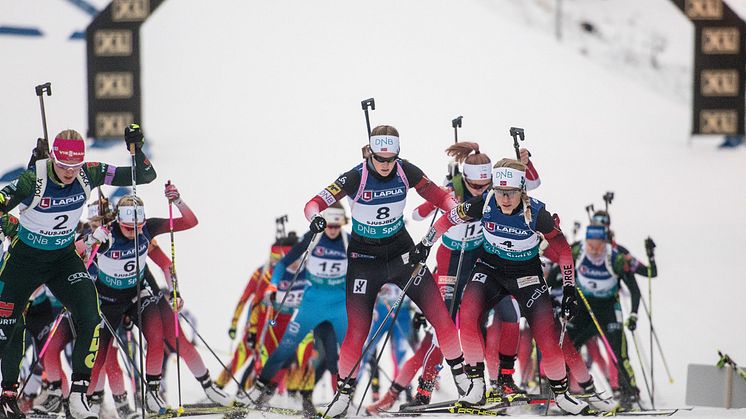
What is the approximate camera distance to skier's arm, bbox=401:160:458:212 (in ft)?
25.5

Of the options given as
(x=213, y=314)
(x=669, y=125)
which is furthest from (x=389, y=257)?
(x=669, y=125)

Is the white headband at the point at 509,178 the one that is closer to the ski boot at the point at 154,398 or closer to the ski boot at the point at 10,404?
the ski boot at the point at 154,398

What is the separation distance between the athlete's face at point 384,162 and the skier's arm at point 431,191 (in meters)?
0.18

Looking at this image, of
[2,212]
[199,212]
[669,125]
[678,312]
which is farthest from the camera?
[669,125]

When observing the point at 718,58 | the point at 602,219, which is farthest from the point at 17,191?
the point at 718,58

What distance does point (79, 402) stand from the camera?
7.28 meters

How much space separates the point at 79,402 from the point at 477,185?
11.0 feet

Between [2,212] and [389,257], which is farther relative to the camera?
[389,257]

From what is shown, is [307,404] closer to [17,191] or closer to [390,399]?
[390,399]

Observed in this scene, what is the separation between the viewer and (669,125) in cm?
2091

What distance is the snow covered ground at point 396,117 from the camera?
16.0 m

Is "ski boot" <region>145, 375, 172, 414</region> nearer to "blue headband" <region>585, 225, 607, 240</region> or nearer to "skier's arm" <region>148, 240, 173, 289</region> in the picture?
"skier's arm" <region>148, 240, 173, 289</region>

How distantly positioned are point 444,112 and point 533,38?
5414mm

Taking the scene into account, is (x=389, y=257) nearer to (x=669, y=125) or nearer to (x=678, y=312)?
(x=678, y=312)
